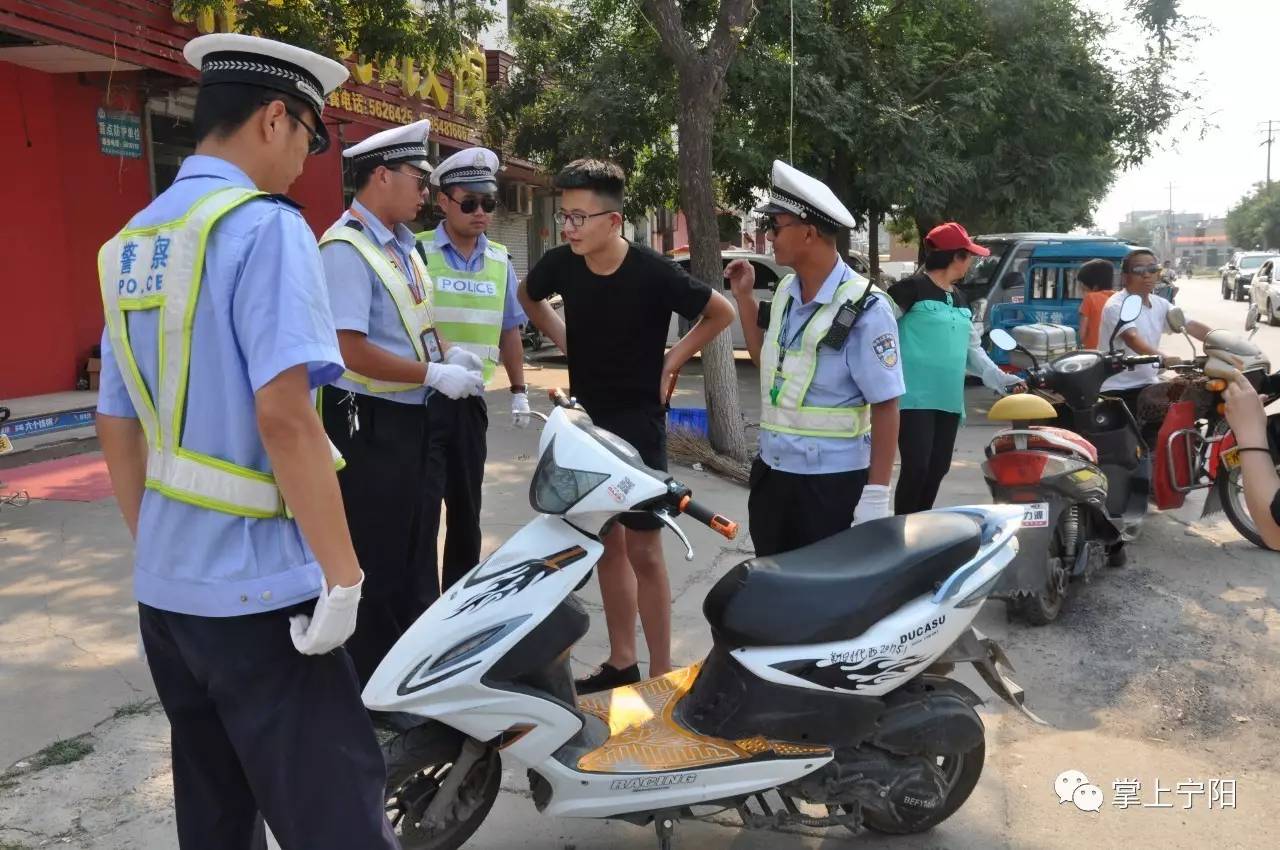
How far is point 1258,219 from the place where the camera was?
69875 millimetres

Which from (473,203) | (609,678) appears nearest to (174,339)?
(473,203)

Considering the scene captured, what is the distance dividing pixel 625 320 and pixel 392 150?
100 centimetres

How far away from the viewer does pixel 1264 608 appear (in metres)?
5.00

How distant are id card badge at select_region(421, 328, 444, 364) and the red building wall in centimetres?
734

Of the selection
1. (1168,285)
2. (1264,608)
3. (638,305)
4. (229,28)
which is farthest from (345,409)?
(1168,285)

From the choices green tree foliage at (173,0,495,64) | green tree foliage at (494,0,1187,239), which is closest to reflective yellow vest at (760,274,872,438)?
green tree foliage at (173,0,495,64)

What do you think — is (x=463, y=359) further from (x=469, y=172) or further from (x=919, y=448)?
(x=919, y=448)

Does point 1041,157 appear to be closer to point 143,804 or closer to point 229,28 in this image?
point 229,28

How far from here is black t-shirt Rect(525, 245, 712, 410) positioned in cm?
382

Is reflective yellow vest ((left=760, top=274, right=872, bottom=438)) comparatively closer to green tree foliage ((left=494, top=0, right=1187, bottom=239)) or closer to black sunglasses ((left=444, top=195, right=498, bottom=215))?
black sunglasses ((left=444, top=195, right=498, bottom=215))

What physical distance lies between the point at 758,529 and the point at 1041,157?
12996 millimetres

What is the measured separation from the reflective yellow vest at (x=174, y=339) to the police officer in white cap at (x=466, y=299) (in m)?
1.94

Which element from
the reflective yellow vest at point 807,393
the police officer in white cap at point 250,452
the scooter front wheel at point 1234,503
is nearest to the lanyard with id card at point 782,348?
the reflective yellow vest at point 807,393

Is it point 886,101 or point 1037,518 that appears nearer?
point 1037,518
